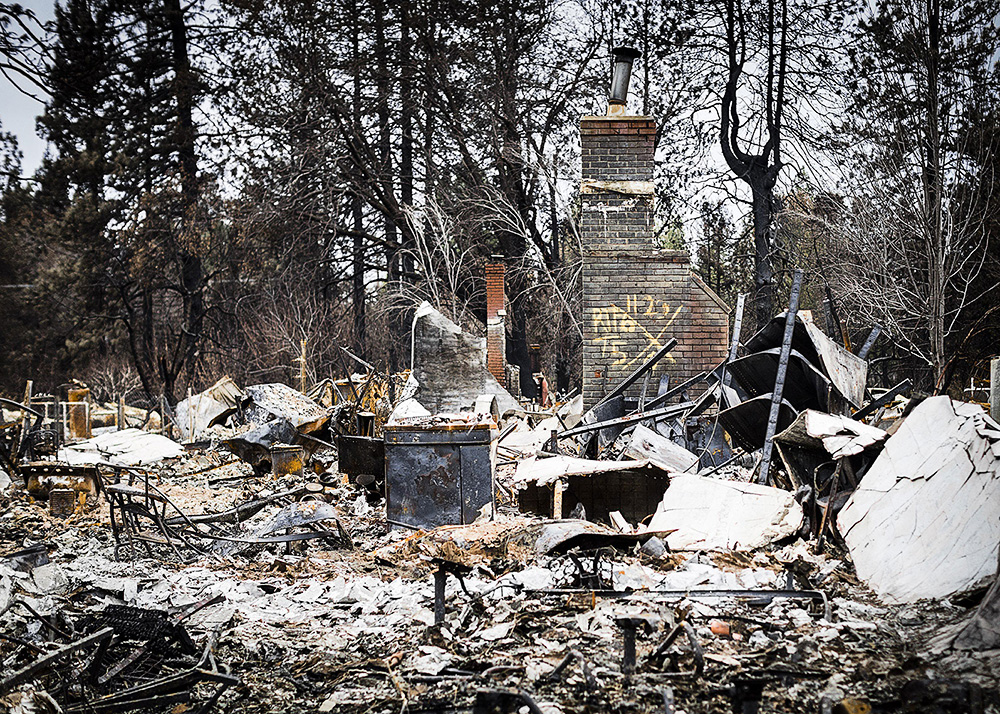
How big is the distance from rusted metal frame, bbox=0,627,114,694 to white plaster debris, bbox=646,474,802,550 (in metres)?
3.55

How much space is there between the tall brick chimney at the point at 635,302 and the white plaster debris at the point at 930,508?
186 inches

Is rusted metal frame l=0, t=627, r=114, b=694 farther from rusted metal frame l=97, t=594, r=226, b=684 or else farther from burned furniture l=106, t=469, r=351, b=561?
burned furniture l=106, t=469, r=351, b=561

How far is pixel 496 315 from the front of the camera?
58.7 feet

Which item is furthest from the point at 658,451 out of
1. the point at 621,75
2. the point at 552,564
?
the point at 621,75

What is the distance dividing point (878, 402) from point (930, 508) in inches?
125

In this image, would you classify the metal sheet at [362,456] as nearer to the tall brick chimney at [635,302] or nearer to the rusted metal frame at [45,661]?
the tall brick chimney at [635,302]

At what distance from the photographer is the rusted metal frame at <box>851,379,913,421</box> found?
7230 mm

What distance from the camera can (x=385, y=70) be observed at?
75.5 ft

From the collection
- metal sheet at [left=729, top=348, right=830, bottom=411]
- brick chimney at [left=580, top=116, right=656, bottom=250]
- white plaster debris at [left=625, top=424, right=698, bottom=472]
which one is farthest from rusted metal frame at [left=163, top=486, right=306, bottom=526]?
brick chimney at [left=580, top=116, right=656, bottom=250]

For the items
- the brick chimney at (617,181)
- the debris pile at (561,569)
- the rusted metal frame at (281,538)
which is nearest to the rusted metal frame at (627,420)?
the debris pile at (561,569)

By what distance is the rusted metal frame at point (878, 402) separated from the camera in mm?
7230

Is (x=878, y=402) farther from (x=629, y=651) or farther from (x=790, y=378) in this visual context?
(x=629, y=651)

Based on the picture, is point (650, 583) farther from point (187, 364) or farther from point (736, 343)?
point (187, 364)

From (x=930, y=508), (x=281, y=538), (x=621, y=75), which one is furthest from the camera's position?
(x=621, y=75)
